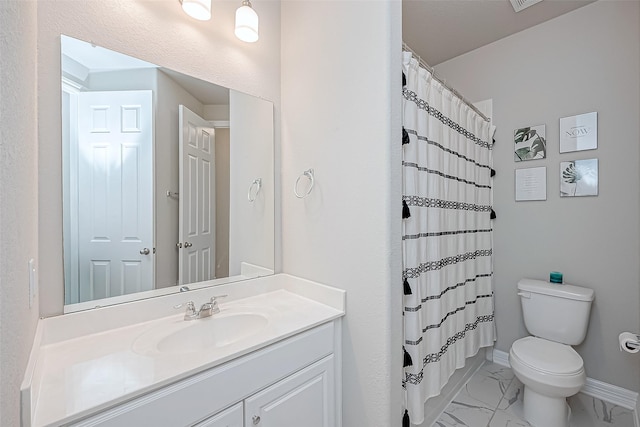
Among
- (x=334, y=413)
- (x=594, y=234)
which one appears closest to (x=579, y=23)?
(x=594, y=234)

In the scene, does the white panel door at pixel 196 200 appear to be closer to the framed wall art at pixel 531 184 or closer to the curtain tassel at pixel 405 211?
the curtain tassel at pixel 405 211

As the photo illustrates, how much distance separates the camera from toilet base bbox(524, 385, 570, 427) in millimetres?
1582

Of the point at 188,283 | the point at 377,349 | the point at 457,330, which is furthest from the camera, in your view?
the point at 457,330

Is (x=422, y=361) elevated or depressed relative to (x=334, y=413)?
elevated

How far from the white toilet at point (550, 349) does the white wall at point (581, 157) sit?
0.19 meters

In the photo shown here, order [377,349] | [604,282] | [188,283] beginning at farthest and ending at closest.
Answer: [604,282] → [188,283] → [377,349]

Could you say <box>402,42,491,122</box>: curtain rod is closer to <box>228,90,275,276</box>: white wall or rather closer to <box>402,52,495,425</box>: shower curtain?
<box>402,52,495,425</box>: shower curtain

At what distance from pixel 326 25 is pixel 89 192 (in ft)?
4.24

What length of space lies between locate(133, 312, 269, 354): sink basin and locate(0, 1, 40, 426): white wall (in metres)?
0.36

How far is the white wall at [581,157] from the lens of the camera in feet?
5.83

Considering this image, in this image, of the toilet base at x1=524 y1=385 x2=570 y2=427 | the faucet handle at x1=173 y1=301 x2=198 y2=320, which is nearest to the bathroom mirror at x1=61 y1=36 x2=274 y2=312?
the faucet handle at x1=173 y1=301 x2=198 y2=320

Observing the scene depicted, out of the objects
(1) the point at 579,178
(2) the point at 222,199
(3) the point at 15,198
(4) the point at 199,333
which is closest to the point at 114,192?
(2) the point at 222,199

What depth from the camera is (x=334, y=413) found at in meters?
1.28

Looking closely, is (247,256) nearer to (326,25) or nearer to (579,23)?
(326,25)
